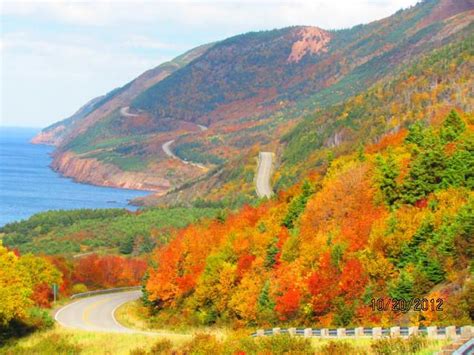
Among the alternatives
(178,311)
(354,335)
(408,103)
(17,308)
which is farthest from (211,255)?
(408,103)

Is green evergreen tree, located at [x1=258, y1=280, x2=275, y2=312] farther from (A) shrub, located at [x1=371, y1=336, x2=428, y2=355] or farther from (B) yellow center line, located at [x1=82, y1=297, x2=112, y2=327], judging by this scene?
(A) shrub, located at [x1=371, y1=336, x2=428, y2=355]

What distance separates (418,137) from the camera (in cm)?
7375

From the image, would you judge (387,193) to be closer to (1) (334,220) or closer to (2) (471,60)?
(1) (334,220)

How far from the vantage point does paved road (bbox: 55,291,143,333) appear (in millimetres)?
63812

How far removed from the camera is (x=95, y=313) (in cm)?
7306

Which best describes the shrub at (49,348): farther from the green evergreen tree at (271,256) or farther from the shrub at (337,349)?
the shrub at (337,349)

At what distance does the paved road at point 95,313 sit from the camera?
63.8 meters

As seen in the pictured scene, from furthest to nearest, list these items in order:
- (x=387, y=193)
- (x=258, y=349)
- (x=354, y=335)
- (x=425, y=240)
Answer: (x=387, y=193)
(x=425, y=240)
(x=354, y=335)
(x=258, y=349)

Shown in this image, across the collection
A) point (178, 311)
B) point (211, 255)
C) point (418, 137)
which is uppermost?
point (418, 137)

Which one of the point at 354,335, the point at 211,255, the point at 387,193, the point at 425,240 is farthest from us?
the point at 211,255

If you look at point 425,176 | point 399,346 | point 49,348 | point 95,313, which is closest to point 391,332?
point 399,346

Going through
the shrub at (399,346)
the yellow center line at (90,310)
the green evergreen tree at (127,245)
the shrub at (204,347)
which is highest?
the shrub at (399,346)

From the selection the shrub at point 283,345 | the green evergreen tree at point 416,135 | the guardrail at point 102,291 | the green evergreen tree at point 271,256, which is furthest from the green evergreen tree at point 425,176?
the guardrail at point 102,291

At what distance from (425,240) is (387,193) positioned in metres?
14.4
